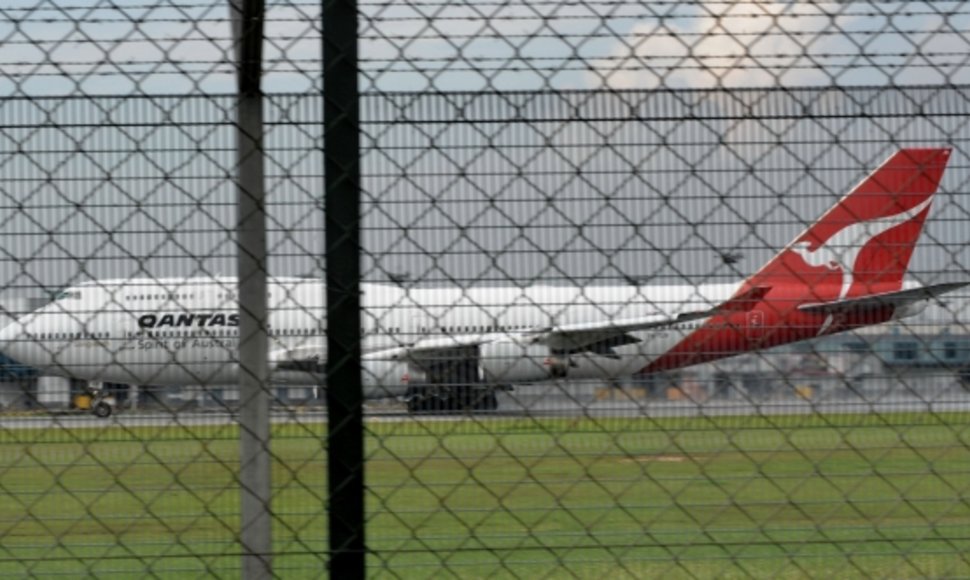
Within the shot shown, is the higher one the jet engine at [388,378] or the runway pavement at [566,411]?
the jet engine at [388,378]

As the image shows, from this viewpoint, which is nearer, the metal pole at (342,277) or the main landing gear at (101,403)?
the metal pole at (342,277)

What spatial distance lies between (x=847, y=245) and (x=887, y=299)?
14 cm

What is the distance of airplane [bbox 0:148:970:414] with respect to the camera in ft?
9.47

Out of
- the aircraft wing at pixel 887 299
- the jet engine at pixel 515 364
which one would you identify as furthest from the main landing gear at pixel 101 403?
the aircraft wing at pixel 887 299

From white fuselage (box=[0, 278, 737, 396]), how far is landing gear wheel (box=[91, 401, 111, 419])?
0.18 ft

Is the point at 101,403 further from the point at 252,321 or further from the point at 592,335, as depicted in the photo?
the point at 592,335

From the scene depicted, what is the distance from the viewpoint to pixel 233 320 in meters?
2.98

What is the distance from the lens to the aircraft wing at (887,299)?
9.66 ft

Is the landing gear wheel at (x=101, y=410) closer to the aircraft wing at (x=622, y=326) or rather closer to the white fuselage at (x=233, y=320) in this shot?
the white fuselage at (x=233, y=320)

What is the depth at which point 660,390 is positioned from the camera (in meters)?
3.00

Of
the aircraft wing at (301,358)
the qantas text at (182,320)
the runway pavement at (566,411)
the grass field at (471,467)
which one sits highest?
the qantas text at (182,320)

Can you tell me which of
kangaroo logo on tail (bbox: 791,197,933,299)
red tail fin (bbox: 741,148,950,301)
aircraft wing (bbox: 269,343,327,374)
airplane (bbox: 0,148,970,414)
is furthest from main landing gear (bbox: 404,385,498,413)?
kangaroo logo on tail (bbox: 791,197,933,299)

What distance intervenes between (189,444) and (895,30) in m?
1.71

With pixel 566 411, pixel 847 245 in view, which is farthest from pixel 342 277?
pixel 847 245
